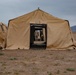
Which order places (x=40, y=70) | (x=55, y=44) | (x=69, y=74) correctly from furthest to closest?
(x=55, y=44) < (x=40, y=70) < (x=69, y=74)

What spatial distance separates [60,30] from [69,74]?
10.1 m

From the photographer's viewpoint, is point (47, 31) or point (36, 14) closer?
point (47, 31)

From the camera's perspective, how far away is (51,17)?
65.8 feet

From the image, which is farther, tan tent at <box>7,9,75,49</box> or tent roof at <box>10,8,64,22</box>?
tent roof at <box>10,8,64,22</box>

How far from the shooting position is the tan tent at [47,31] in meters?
19.4

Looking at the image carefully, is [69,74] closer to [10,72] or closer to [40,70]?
[40,70]

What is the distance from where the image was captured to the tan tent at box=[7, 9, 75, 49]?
19.4 m

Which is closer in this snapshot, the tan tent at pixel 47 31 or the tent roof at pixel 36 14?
the tan tent at pixel 47 31

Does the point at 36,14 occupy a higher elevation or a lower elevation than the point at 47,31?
higher

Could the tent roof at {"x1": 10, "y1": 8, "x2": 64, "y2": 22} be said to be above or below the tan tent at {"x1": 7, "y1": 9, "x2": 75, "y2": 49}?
above

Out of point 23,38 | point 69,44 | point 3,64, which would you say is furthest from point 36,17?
point 3,64

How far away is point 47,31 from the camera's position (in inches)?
774

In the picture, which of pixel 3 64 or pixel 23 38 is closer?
A: pixel 3 64

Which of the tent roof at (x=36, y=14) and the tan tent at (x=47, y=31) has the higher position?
the tent roof at (x=36, y=14)
